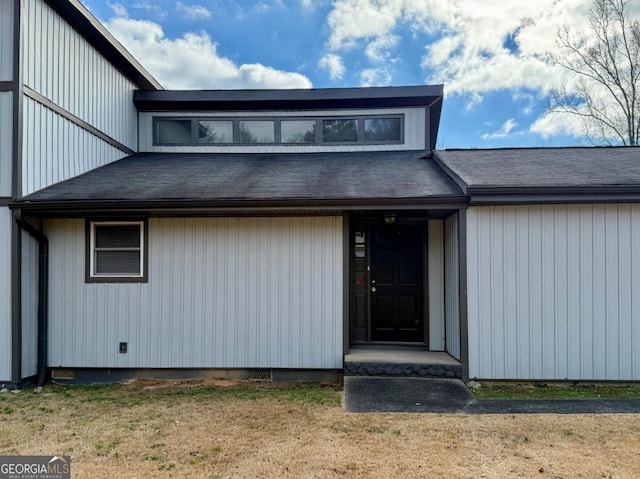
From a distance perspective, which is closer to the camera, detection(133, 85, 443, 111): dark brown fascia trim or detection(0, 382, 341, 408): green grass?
detection(0, 382, 341, 408): green grass

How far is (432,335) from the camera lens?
590cm

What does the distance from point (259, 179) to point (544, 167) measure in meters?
4.21

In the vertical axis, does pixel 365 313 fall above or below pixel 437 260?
below

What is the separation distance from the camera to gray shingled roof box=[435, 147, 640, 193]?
4758mm

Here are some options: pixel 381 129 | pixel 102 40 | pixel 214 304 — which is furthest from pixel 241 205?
pixel 102 40

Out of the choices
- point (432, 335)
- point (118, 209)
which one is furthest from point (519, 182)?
point (118, 209)

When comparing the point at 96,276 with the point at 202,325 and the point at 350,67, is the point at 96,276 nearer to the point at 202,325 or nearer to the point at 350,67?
the point at 202,325

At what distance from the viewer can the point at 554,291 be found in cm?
483

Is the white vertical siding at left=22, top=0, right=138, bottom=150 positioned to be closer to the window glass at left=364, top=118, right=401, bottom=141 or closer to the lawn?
the lawn

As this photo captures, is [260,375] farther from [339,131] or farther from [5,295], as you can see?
[339,131]

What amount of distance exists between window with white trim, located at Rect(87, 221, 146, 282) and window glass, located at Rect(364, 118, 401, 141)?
4.57 m

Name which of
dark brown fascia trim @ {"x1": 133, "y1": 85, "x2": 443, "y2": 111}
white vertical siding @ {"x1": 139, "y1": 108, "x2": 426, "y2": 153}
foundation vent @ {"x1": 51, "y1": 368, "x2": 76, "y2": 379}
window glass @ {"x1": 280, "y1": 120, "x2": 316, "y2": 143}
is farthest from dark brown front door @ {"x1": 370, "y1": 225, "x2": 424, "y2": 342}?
foundation vent @ {"x1": 51, "y1": 368, "x2": 76, "y2": 379}

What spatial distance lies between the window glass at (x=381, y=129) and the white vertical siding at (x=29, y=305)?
19.2 feet

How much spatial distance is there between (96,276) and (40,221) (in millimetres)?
1057
